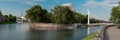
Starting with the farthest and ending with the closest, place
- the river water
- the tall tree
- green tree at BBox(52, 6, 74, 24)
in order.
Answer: the tall tree, green tree at BBox(52, 6, 74, 24), the river water

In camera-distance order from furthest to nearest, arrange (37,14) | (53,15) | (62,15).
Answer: (37,14) < (53,15) < (62,15)

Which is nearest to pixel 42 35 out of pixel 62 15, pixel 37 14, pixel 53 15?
pixel 62 15

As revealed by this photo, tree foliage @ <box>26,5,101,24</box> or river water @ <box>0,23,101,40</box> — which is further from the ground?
tree foliage @ <box>26,5,101,24</box>

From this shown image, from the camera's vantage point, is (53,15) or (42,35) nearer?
(42,35)

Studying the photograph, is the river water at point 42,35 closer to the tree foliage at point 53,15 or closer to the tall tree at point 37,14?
the tree foliage at point 53,15

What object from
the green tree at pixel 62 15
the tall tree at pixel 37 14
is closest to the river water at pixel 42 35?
the green tree at pixel 62 15

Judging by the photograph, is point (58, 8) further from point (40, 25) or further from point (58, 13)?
point (40, 25)

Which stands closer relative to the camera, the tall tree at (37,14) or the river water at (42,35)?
the river water at (42,35)

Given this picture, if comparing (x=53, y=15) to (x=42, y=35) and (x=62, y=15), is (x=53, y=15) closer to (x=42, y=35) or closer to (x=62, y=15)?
(x=62, y=15)

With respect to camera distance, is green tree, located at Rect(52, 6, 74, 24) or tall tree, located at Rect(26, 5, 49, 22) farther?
tall tree, located at Rect(26, 5, 49, 22)

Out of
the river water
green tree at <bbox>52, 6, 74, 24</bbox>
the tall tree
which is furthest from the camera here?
the tall tree

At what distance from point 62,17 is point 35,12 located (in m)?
15.1

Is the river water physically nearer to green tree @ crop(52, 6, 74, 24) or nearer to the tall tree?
green tree @ crop(52, 6, 74, 24)

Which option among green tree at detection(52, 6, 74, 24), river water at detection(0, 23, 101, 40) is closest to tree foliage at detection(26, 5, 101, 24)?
green tree at detection(52, 6, 74, 24)
